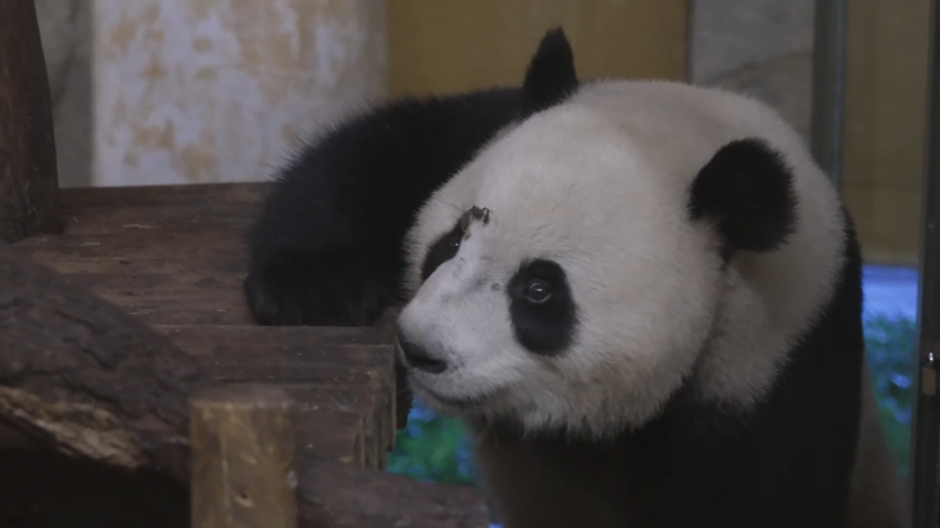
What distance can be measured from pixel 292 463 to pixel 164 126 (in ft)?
8.63

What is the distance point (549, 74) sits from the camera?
2.00 metres

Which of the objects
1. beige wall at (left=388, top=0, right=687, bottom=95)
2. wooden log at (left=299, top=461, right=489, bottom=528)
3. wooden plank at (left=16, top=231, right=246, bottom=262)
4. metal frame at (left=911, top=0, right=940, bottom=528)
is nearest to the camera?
wooden log at (left=299, top=461, right=489, bottom=528)

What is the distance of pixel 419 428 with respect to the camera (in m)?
4.02

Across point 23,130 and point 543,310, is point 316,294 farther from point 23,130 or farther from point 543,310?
point 23,130

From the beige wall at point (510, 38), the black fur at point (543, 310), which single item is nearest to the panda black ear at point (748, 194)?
the black fur at point (543, 310)

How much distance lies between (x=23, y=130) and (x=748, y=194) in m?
1.61

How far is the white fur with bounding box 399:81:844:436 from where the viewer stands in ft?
5.18

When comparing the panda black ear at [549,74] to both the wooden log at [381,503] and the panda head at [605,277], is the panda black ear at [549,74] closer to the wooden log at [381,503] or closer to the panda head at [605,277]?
the panda head at [605,277]

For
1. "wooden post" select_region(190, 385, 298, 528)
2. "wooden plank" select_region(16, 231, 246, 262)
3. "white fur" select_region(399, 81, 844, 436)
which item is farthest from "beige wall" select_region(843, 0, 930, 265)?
"wooden post" select_region(190, 385, 298, 528)

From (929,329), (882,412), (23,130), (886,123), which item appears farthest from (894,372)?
(23,130)

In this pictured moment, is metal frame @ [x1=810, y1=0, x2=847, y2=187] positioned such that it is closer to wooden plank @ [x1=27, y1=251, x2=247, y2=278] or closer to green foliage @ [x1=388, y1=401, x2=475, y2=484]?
green foliage @ [x1=388, y1=401, x2=475, y2=484]

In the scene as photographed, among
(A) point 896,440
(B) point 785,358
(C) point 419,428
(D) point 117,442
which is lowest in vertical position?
(C) point 419,428

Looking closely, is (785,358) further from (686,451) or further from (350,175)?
(350,175)

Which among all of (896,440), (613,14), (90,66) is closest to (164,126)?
(90,66)
